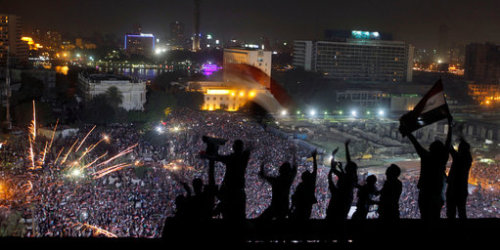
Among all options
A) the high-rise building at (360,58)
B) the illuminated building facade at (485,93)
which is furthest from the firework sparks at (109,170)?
Answer: the illuminated building facade at (485,93)

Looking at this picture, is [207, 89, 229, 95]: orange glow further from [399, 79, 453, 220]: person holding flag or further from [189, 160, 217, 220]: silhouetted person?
[189, 160, 217, 220]: silhouetted person

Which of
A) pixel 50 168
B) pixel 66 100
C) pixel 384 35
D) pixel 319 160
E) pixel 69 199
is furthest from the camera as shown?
pixel 384 35

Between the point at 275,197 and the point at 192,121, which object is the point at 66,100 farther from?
the point at 275,197

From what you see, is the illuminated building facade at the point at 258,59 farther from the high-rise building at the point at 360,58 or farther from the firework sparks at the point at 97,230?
the firework sparks at the point at 97,230

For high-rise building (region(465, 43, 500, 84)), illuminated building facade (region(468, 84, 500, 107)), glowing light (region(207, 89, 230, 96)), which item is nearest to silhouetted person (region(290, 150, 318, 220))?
glowing light (region(207, 89, 230, 96))

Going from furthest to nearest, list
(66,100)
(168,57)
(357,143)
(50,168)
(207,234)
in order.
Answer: (168,57), (66,100), (357,143), (50,168), (207,234)

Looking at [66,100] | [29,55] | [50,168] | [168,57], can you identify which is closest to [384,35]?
[168,57]
